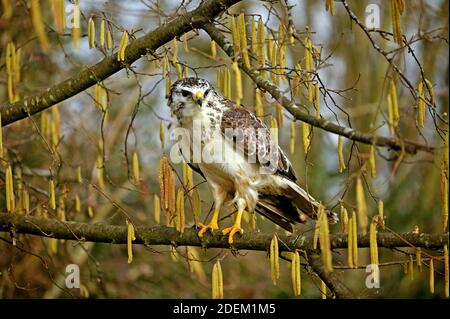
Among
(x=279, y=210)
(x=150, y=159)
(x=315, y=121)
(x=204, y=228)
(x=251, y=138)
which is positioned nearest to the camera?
(x=315, y=121)

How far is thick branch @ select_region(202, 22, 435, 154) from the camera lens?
2717mm

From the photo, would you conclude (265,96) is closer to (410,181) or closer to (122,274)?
(122,274)

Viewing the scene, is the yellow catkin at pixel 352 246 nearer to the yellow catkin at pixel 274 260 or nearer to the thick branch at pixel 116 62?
the yellow catkin at pixel 274 260

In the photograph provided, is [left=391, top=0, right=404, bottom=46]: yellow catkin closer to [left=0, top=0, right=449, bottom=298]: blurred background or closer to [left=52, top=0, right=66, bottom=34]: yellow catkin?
[left=52, top=0, right=66, bottom=34]: yellow catkin

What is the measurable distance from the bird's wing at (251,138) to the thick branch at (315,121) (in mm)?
1056

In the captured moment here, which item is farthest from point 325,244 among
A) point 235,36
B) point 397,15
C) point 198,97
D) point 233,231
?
point 198,97

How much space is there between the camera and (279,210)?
5523 mm

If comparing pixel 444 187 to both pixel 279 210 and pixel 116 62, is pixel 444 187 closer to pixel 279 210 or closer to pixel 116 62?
pixel 116 62

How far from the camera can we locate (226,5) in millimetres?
3957

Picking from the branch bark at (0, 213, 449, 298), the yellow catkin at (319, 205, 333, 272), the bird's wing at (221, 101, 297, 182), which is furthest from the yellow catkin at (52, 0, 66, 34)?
the bird's wing at (221, 101, 297, 182)

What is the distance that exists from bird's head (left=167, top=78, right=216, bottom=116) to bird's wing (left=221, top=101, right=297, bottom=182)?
0.22 metres

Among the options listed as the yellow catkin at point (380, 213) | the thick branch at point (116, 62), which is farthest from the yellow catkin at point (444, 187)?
the thick branch at point (116, 62)

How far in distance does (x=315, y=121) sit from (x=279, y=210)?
2.28 metres

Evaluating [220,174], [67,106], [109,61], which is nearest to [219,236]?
[220,174]
